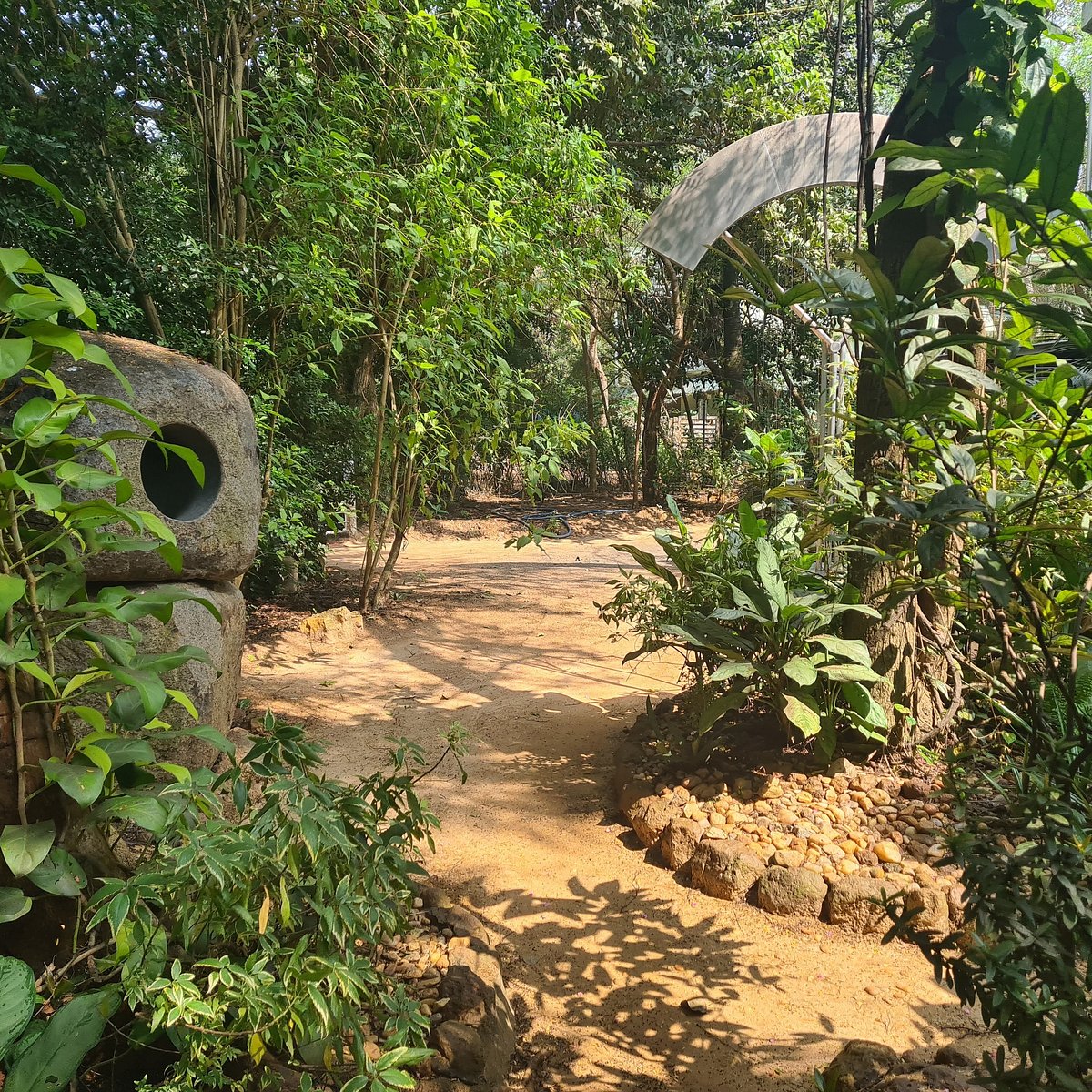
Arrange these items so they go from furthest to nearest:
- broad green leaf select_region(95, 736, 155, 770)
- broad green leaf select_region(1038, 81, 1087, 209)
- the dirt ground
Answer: the dirt ground
broad green leaf select_region(95, 736, 155, 770)
broad green leaf select_region(1038, 81, 1087, 209)

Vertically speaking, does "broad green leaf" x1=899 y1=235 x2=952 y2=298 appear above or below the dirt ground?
above

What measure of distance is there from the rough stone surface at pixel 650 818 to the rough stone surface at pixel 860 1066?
1.46 m

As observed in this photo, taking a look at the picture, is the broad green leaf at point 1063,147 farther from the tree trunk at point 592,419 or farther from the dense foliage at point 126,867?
the tree trunk at point 592,419

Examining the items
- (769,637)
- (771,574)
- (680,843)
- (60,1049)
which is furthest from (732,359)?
(60,1049)

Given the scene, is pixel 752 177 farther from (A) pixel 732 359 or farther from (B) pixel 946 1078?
(A) pixel 732 359

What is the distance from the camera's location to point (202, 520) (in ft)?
12.5

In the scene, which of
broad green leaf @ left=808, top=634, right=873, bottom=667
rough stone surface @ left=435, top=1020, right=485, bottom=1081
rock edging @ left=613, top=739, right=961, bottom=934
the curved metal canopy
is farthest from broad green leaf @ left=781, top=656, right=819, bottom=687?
the curved metal canopy

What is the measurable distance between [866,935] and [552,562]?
24.3 ft

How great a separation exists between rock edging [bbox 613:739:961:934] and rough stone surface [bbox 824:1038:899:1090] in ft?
2.17

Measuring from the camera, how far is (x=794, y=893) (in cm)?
293

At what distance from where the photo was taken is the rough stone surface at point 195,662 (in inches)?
131

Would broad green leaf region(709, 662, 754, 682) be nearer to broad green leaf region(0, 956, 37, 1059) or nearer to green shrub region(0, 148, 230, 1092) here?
green shrub region(0, 148, 230, 1092)

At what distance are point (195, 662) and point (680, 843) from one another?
210 centimetres

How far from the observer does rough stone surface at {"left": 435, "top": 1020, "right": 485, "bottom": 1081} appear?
6.24 feet
